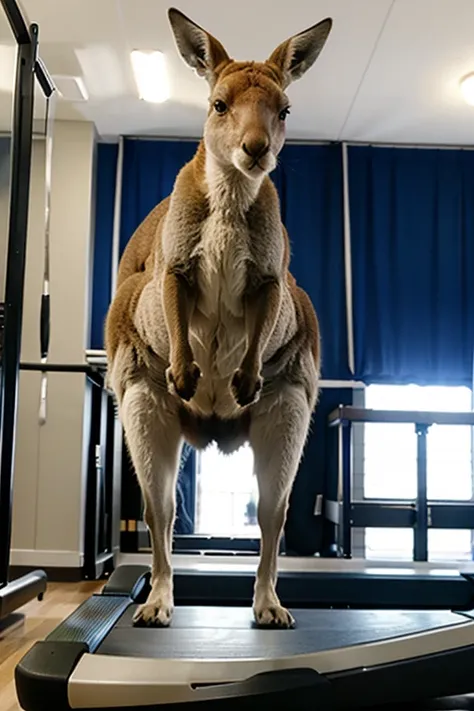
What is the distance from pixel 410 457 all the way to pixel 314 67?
97.9 inches

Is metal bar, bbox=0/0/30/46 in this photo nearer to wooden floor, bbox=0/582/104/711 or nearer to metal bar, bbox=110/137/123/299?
metal bar, bbox=110/137/123/299

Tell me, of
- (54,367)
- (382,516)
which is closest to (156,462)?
(54,367)

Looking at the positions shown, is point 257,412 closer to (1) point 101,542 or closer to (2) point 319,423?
(1) point 101,542

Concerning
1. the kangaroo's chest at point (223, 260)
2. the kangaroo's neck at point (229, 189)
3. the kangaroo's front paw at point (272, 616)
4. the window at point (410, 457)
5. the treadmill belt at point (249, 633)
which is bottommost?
the treadmill belt at point (249, 633)

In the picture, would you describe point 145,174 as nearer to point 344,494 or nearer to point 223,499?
point 223,499

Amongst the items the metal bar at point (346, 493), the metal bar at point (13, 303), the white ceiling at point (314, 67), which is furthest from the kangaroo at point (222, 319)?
the metal bar at point (346, 493)

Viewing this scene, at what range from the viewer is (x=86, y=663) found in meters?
1.38

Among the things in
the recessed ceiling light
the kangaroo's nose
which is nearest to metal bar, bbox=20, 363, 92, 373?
the recessed ceiling light

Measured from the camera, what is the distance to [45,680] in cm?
130

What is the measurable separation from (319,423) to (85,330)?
1.55 m

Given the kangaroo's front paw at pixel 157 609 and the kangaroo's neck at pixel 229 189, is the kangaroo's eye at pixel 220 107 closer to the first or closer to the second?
the kangaroo's neck at pixel 229 189

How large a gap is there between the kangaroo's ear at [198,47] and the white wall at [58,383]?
300 cm

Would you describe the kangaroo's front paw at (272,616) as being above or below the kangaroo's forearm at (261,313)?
below

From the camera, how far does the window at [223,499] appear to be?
4871mm
